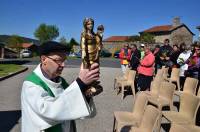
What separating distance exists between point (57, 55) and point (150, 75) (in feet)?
26.5

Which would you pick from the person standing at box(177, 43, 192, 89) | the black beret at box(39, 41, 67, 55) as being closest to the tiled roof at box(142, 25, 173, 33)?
the person standing at box(177, 43, 192, 89)

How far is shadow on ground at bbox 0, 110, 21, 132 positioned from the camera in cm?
730

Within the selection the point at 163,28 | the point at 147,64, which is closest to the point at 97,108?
the point at 147,64

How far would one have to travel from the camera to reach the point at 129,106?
9.75 m

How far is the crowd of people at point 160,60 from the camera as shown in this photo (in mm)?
10540

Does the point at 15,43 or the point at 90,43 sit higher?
the point at 90,43

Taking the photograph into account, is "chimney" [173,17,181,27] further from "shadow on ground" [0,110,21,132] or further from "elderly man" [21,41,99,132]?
"elderly man" [21,41,99,132]

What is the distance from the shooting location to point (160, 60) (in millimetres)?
14992

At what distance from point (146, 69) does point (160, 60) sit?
450 cm

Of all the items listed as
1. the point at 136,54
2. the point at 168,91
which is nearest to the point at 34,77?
the point at 168,91

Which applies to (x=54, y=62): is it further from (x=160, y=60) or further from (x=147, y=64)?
(x=160, y=60)

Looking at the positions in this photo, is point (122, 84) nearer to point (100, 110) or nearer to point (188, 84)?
point (100, 110)

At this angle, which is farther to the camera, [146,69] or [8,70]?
[8,70]

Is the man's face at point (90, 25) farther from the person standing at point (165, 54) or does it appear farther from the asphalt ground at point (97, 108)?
the person standing at point (165, 54)
